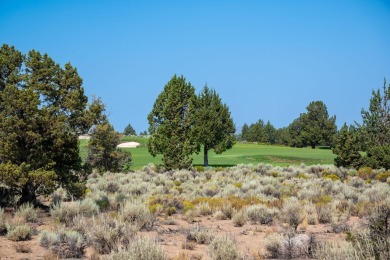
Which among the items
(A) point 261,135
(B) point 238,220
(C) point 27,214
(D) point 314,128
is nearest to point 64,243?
(C) point 27,214

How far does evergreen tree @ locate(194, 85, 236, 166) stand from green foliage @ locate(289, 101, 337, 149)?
63.1 m

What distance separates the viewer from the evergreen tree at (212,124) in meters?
48.2

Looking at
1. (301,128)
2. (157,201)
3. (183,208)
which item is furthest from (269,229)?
(301,128)

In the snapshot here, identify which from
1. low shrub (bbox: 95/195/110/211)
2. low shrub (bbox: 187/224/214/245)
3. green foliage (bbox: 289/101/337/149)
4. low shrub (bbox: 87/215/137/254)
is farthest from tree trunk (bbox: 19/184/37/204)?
green foliage (bbox: 289/101/337/149)

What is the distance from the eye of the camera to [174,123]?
42281 mm

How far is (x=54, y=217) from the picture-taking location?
1405 centimetres

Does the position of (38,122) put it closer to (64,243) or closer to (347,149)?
(64,243)

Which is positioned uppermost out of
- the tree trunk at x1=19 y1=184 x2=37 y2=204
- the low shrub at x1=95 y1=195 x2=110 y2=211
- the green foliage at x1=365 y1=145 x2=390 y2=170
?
the green foliage at x1=365 y1=145 x2=390 y2=170

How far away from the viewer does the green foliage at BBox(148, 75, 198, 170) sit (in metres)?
39.5

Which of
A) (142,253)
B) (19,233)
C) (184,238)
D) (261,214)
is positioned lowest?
(184,238)

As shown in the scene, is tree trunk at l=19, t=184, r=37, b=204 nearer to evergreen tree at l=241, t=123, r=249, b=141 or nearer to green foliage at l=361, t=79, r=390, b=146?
green foliage at l=361, t=79, r=390, b=146

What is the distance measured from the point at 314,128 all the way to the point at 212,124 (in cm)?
6939

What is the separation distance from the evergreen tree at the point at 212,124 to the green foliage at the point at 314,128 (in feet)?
207

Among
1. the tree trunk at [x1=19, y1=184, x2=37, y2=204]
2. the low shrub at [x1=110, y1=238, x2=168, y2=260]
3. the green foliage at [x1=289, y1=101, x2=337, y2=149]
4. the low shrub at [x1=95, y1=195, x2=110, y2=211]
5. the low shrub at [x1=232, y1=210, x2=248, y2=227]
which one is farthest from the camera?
the green foliage at [x1=289, y1=101, x2=337, y2=149]
